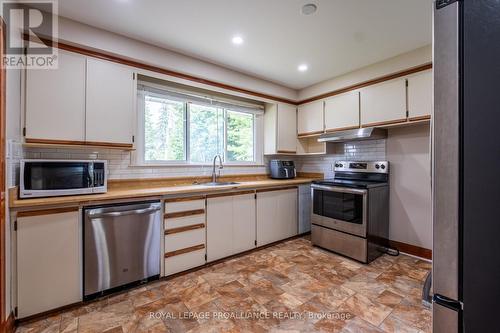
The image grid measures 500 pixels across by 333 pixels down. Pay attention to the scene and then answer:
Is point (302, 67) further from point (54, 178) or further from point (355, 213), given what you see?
point (54, 178)

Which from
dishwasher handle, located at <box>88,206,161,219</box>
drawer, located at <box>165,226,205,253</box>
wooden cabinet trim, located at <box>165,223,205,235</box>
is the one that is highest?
dishwasher handle, located at <box>88,206,161,219</box>

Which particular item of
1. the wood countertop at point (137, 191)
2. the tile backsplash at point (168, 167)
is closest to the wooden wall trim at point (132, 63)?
the tile backsplash at point (168, 167)

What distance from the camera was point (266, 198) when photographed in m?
3.33

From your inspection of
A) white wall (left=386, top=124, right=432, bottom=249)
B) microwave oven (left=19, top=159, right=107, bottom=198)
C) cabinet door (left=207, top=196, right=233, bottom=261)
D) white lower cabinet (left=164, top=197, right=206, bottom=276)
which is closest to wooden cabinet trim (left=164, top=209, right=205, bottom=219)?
white lower cabinet (left=164, top=197, right=206, bottom=276)

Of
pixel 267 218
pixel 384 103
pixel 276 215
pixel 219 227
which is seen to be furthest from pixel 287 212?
pixel 384 103

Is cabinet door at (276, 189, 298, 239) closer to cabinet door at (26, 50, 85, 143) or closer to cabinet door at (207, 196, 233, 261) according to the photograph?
cabinet door at (207, 196, 233, 261)

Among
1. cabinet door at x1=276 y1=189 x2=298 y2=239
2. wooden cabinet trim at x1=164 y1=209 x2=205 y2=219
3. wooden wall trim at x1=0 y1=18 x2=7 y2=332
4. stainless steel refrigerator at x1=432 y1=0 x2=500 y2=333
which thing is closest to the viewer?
stainless steel refrigerator at x1=432 y1=0 x2=500 y2=333

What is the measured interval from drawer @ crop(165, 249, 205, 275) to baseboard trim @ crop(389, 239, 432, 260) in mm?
2585

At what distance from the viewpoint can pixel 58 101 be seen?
6.95 ft

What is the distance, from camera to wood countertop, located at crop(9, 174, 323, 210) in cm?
181

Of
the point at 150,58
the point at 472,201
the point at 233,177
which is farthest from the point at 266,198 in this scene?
the point at 472,201

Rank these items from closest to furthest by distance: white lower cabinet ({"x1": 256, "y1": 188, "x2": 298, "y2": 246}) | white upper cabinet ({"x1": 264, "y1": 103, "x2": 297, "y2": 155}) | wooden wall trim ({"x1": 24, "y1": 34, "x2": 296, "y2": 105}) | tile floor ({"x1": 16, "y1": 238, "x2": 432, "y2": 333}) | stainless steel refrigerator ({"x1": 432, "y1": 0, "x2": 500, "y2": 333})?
stainless steel refrigerator ({"x1": 432, "y1": 0, "x2": 500, "y2": 333}), tile floor ({"x1": 16, "y1": 238, "x2": 432, "y2": 333}), wooden wall trim ({"x1": 24, "y1": 34, "x2": 296, "y2": 105}), white lower cabinet ({"x1": 256, "y1": 188, "x2": 298, "y2": 246}), white upper cabinet ({"x1": 264, "y1": 103, "x2": 297, "y2": 155})

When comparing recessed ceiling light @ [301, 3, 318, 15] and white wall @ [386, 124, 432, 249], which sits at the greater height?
recessed ceiling light @ [301, 3, 318, 15]

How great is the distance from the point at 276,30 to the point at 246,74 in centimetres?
116
